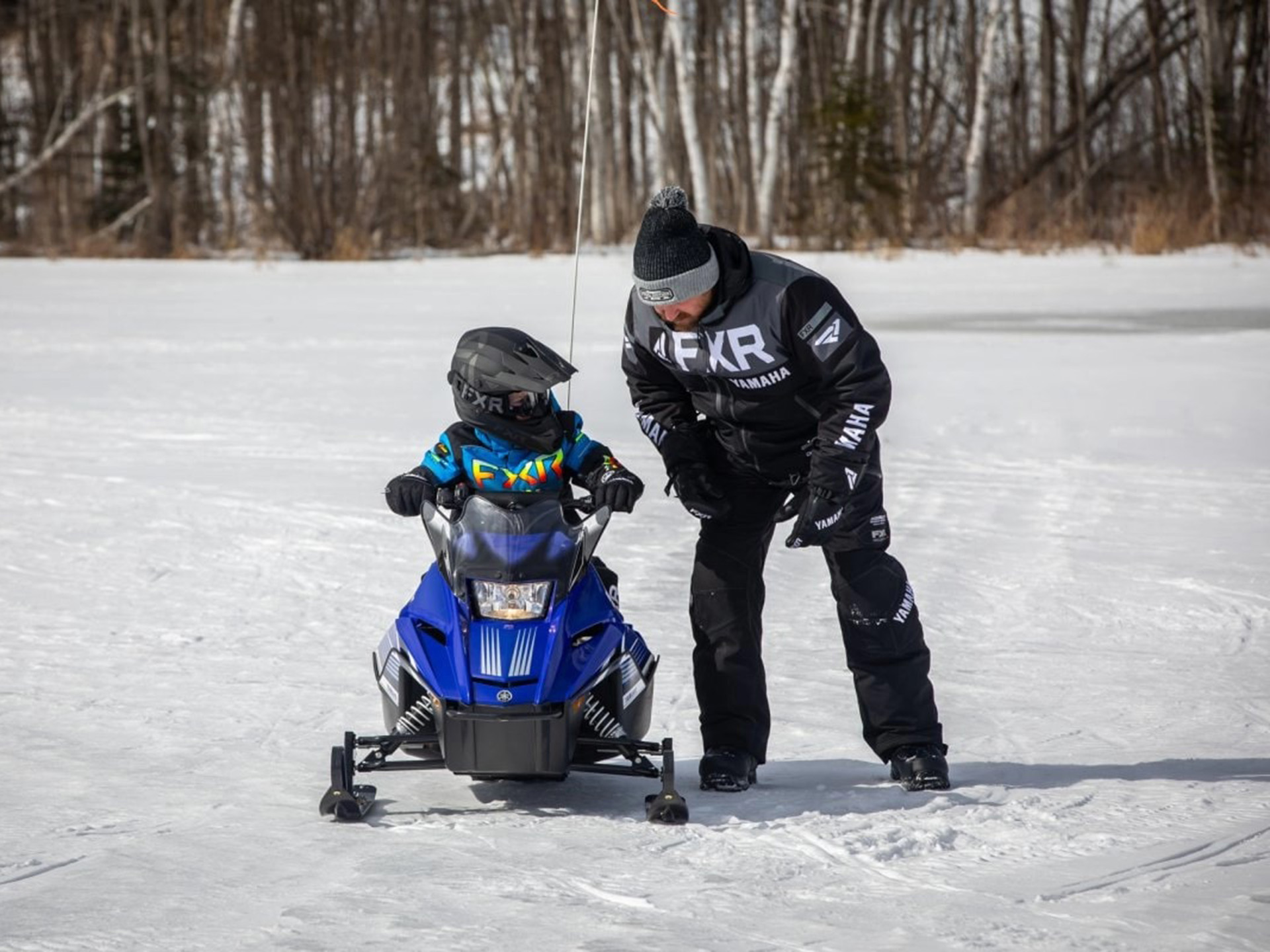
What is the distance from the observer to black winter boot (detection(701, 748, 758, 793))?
4.08m

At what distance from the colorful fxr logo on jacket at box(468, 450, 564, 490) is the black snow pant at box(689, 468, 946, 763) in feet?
1.87

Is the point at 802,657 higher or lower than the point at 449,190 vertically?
lower

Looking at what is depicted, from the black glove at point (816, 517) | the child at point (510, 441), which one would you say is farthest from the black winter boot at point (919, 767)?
the child at point (510, 441)

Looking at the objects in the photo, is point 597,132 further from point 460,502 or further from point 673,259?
point 460,502

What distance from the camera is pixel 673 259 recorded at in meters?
3.86

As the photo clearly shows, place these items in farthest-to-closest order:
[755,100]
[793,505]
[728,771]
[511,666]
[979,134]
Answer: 1. [755,100]
2. [979,134]
3. [793,505]
4. [728,771]
5. [511,666]

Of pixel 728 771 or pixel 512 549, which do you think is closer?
pixel 512 549

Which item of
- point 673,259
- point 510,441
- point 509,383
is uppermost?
point 673,259

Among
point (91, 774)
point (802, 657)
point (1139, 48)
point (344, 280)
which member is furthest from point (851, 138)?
point (91, 774)

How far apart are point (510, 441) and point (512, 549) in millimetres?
304

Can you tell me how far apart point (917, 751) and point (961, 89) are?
33.5 metres

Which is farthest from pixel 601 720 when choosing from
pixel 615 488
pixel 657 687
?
pixel 657 687

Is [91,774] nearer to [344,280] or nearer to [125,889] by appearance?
[125,889]

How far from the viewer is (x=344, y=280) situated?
20.3 metres
